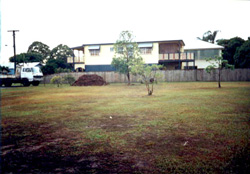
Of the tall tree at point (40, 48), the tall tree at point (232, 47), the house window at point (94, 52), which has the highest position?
the tall tree at point (40, 48)

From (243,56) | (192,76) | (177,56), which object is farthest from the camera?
(243,56)

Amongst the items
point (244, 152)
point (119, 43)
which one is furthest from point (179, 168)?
point (119, 43)

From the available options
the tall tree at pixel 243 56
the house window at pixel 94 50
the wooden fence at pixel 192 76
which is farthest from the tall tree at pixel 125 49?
the tall tree at pixel 243 56

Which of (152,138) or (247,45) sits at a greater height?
(247,45)

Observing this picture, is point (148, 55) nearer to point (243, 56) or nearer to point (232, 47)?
point (243, 56)

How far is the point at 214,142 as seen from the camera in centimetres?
376

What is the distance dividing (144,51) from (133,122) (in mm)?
27460

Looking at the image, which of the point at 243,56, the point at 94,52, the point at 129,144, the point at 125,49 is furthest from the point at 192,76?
the point at 129,144

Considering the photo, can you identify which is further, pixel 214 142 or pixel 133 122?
pixel 133 122

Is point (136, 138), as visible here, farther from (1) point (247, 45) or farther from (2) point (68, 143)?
(1) point (247, 45)

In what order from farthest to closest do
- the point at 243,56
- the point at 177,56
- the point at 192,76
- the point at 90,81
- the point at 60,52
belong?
the point at 60,52 → the point at 243,56 → the point at 177,56 → the point at 192,76 → the point at 90,81

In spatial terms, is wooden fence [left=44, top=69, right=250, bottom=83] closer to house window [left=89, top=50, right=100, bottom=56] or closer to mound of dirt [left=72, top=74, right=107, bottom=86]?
mound of dirt [left=72, top=74, right=107, bottom=86]

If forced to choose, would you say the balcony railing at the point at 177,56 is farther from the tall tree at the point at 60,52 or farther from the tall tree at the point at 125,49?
the tall tree at the point at 60,52

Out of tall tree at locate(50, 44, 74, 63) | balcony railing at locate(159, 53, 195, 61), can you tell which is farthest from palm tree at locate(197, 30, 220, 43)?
tall tree at locate(50, 44, 74, 63)
